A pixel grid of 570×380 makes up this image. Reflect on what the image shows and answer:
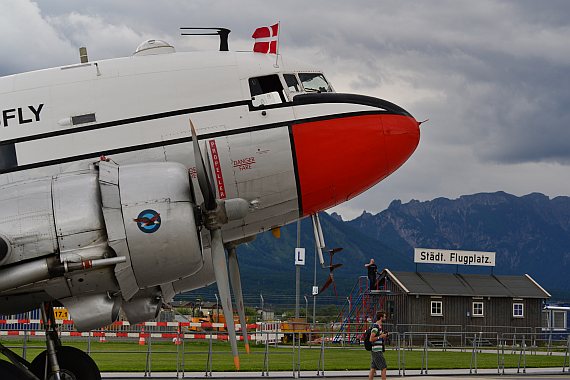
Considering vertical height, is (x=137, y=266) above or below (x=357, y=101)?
below

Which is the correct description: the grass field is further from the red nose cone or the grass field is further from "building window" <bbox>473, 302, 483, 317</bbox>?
the red nose cone

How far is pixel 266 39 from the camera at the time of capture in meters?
16.6

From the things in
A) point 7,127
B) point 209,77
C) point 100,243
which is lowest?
point 100,243

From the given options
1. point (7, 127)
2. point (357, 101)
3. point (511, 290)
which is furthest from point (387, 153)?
point (511, 290)

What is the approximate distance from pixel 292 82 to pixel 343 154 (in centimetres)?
161

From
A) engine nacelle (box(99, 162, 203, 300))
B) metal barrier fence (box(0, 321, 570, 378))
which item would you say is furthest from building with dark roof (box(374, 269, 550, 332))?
engine nacelle (box(99, 162, 203, 300))

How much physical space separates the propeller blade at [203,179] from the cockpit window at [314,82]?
2826mm

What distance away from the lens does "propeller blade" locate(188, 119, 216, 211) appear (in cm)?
1379

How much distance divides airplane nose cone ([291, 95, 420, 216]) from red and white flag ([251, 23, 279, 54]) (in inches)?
72.0

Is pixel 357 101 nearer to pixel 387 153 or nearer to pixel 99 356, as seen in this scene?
pixel 387 153

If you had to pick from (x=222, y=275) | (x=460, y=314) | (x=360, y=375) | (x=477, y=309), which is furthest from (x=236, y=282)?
(x=477, y=309)

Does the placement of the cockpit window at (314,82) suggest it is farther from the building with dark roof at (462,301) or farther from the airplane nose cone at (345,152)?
the building with dark roof at (462,301)

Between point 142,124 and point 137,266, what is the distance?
2.46 metres

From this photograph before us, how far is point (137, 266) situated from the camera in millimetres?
13367
